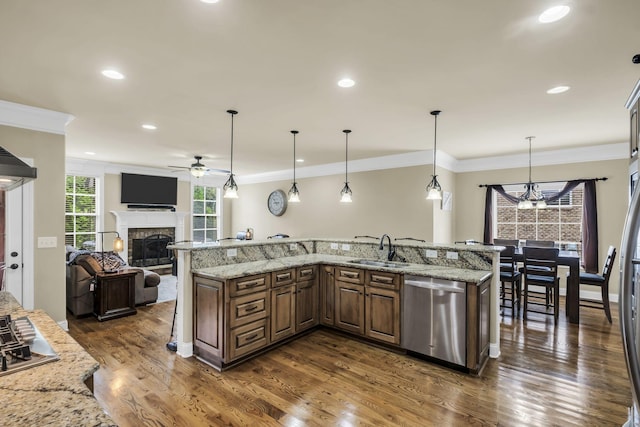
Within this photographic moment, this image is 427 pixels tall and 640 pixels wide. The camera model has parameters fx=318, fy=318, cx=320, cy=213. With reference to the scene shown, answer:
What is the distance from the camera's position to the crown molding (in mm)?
3473

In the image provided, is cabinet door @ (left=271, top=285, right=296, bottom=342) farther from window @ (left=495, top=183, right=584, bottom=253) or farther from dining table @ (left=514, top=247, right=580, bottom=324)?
window @ (left=495, top=183, right=584, bottom=253)

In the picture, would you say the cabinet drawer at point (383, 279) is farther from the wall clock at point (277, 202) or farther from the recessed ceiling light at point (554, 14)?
the wall clock at point (277, 202)

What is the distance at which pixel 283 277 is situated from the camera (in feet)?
11.8

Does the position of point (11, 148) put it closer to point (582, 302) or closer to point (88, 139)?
point (88, 139)

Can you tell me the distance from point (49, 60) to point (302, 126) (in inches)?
102

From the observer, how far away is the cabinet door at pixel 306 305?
150 inches

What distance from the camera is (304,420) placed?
7.55ft

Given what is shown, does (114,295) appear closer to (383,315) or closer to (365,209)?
(383,315)

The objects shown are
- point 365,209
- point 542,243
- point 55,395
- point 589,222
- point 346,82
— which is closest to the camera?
point 55,395

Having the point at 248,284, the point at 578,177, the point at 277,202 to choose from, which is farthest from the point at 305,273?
the point at 578,177

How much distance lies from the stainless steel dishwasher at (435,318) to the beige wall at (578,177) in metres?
4.18

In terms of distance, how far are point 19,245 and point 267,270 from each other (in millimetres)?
2841

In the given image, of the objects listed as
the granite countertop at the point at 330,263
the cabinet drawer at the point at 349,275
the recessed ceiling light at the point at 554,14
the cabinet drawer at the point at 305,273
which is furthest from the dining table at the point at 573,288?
the recessed ceiling light at the point at 554,14

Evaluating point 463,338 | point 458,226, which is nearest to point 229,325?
point 463,338
